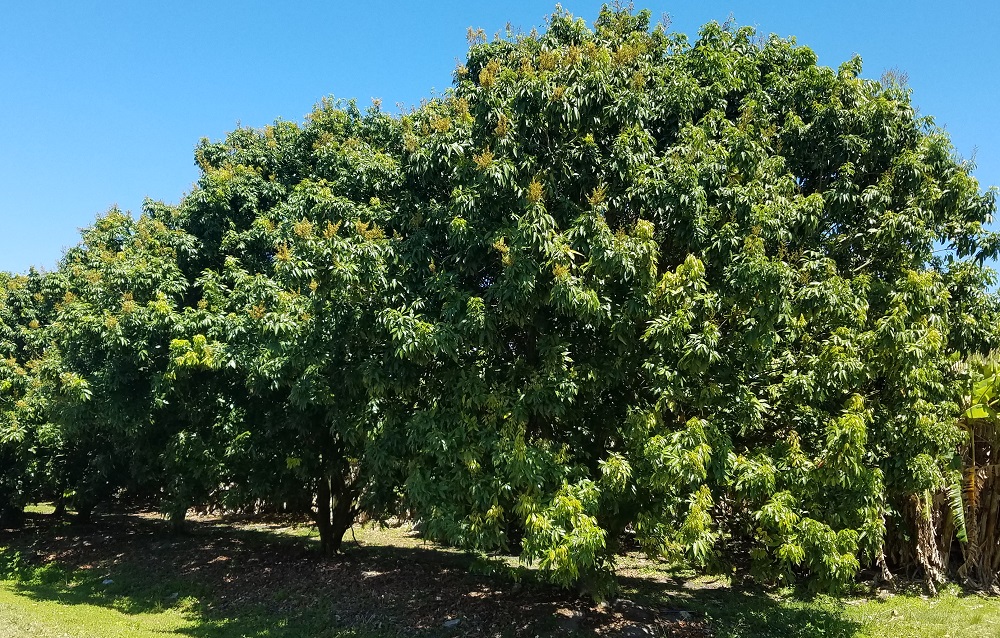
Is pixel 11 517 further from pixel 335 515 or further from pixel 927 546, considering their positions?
pixel 927 546

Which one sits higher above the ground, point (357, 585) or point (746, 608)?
point (357, 585)

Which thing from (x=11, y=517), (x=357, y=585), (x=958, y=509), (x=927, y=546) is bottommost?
(x=357, y=585)

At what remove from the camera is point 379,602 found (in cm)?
1069

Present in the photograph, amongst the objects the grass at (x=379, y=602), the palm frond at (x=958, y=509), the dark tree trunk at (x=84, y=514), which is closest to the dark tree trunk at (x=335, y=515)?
the grass at (x=379, y=602)

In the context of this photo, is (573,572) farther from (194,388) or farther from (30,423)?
(30,423)

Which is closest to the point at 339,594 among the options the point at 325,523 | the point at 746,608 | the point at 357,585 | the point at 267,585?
the point at 357,585

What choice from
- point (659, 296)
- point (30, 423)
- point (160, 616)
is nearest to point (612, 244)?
point (659, 296)

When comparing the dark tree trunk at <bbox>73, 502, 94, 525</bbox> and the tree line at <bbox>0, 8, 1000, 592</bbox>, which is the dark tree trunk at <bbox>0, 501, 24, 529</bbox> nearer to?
the dark tree trunk at <bbox>73, 502, 94, 525</bbox>

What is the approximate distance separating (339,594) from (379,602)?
0.90 metres

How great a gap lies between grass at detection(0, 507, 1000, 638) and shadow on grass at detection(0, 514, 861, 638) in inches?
1.3

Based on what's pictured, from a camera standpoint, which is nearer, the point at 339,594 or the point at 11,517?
the point at 339,594

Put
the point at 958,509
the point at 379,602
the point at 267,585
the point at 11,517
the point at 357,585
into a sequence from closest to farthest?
the point at 958,509, the point at 379,602, the point at 357,585, the point at 267,585, the point at 11,517

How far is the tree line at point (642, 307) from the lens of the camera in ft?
22.0

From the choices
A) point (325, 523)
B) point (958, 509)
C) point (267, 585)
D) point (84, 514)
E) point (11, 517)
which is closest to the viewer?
point (958, 509)
